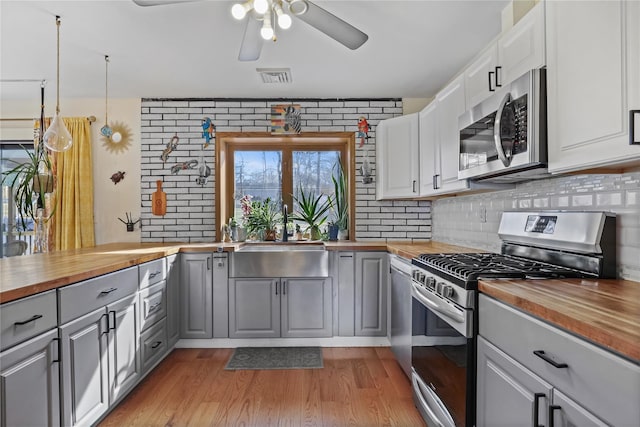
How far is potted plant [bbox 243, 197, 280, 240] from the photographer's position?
3.74 m

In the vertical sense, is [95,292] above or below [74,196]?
below

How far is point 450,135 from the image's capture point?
250 cm

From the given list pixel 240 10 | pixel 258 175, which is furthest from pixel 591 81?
pixel 258 175

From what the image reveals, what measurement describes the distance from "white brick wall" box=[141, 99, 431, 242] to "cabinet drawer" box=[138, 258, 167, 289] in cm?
92

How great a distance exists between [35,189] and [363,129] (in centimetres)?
292

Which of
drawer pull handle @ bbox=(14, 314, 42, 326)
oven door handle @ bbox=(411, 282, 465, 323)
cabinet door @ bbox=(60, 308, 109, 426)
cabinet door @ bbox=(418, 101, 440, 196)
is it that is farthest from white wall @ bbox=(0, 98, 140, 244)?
oven door handle @ bbox=(411, 282, 465, 323)

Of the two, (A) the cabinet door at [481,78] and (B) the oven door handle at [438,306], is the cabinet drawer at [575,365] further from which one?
(A) the cabinet door at [481,78]

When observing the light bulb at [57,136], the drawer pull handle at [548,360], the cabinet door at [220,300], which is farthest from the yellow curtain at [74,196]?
the drawer pull handle at [548,360]

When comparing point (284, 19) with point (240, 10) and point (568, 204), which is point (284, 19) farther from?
point (568, 204)

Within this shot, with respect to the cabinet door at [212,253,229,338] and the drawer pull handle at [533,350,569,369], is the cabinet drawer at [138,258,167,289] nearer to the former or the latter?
the cabinet door at [212,253,229,338]

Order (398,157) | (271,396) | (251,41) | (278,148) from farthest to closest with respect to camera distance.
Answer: (278,148) < (398,157) < (271,396) < (251,41)

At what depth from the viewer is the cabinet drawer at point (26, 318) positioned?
130 cm

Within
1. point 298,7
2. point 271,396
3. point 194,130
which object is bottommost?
point 271,396

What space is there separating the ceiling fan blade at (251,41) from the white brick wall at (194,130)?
1.57 m
